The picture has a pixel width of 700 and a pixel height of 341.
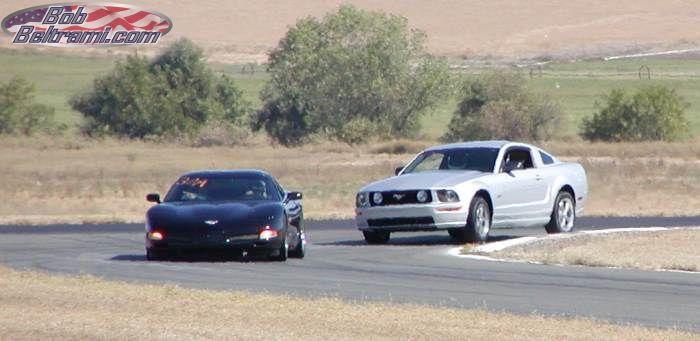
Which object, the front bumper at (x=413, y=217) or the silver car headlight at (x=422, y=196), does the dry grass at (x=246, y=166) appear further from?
the silver car headlight at (x=422, y=196)

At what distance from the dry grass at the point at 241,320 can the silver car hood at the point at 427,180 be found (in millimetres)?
8190

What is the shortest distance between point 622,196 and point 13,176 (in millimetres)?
20278

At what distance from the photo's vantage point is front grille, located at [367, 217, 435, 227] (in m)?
22.3

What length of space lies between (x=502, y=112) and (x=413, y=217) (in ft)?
150

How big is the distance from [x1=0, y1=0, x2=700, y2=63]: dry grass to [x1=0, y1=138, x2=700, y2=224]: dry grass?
48.4 meters

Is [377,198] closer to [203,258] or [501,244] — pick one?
[501,244]

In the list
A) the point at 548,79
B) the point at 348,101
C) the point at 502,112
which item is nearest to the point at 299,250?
the point at 502,112

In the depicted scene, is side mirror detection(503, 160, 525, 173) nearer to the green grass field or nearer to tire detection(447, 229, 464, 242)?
tire detection(447, 229, 464, 242)

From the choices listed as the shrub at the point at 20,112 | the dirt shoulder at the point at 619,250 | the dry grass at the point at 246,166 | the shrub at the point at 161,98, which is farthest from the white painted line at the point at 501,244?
the shrub at the point at 20,112

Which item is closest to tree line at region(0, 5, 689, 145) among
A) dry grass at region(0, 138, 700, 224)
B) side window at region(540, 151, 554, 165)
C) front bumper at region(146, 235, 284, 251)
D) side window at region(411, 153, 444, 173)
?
dry grass at region(0, 138, 700, 224)

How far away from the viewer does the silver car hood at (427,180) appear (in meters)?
22.5

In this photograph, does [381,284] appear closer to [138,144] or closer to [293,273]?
[293,273]

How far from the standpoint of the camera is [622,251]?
70.1 ft

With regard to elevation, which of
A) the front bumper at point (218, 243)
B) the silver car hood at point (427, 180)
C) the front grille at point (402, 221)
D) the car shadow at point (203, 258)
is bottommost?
the car shadow at point (203, 258)
